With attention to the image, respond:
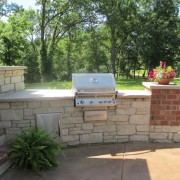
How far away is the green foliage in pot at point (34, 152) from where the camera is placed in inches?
119

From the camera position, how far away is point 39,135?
322 centimetres

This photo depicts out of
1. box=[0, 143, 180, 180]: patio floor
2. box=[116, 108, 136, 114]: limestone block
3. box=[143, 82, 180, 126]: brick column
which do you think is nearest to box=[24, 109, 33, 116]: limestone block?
box=[0, 143, 180, 180]: patio floor

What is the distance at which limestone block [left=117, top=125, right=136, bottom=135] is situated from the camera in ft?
12.9

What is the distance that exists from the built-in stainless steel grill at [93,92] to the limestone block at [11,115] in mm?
912

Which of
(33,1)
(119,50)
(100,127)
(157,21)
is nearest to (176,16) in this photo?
(157,21)

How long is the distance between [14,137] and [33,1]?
58.1 ft

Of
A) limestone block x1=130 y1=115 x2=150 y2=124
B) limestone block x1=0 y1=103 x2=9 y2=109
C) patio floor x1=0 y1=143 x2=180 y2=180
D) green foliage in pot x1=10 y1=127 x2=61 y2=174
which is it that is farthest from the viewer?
limestone block x1=130 y1=115 x2=150 y2=124

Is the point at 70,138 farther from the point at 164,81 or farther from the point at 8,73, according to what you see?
the point at 164,81

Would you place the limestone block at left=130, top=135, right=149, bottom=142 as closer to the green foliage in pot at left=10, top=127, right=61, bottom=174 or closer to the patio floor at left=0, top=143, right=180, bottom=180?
the patio floor at left=0, top=143, right=180, bottom=180

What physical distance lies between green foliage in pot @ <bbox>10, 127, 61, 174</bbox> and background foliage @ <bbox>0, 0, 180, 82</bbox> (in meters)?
12.1

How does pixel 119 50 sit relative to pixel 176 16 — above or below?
below

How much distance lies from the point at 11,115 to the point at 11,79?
2.28 ft

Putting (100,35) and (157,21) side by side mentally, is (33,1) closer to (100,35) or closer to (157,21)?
(100,35)

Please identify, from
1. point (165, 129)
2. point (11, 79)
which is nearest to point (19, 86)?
point (11, 79)
